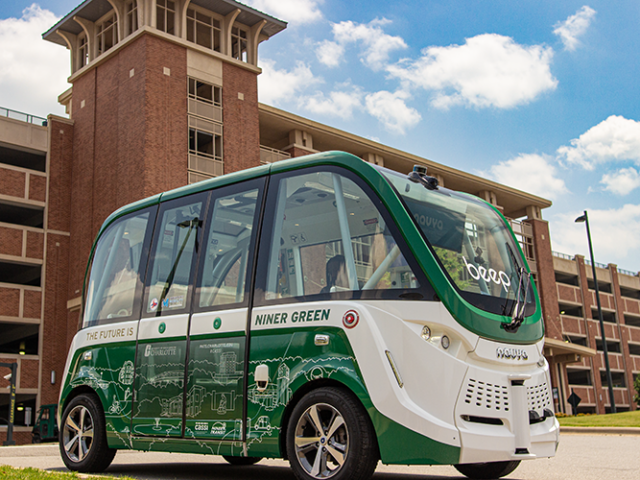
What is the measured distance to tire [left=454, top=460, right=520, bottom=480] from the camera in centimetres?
752

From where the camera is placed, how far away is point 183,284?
832cm

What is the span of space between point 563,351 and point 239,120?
2475 centimetres

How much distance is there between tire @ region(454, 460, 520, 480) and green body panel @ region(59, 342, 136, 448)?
3941 mm

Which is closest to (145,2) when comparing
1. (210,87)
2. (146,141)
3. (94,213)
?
(210,87)

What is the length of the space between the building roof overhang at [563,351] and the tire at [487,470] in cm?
3550

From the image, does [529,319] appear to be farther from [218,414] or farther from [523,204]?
[523,204]

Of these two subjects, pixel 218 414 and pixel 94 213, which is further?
pixel 94 213

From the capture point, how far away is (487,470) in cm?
761

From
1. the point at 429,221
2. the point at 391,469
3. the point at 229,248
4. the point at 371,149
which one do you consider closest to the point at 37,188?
the point at 371,149

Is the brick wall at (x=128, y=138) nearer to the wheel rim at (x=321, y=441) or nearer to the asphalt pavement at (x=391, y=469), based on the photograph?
the asphalt pavement at (x=391, y=469)

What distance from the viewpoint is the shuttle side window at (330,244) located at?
21.3 ft

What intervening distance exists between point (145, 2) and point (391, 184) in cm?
3362

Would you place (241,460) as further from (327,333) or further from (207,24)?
(207,24)

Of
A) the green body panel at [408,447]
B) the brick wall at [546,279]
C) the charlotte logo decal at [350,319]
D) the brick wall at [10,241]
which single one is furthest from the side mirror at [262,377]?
the brick wall at [546,279]
